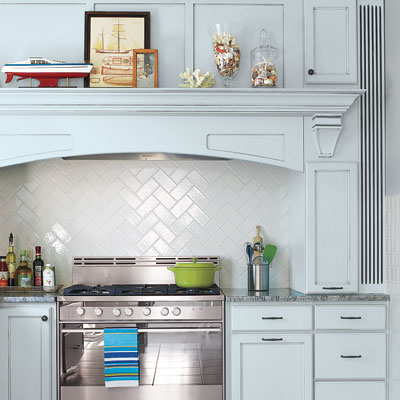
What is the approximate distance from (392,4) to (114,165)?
6.65 feet

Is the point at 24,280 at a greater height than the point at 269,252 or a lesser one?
lesser

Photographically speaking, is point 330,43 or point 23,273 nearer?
point 330,43

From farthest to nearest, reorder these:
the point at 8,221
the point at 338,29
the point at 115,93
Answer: the point at 8,221
the point at 338,29
the point at 115,93

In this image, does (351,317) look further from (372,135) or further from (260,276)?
(372,135)

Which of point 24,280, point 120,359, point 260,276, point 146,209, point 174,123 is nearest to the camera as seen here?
point 120,359

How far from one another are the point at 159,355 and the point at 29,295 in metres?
0.84

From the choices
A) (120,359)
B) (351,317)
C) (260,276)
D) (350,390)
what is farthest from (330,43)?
(120,359)

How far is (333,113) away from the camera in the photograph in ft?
11.4

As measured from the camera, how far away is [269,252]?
3910 millimetres

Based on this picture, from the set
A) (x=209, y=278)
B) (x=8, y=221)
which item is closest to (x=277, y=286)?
(x=209, y=278)

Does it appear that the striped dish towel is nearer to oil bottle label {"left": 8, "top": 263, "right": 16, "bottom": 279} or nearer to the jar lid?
oil bottle label {"left": 8, "top": 263, "right": 16, "bottom": 279}

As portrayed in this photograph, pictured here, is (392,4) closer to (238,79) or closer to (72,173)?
(238,79)

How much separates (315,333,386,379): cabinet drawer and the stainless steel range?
59cm

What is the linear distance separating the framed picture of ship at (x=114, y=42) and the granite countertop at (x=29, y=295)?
1.29m
